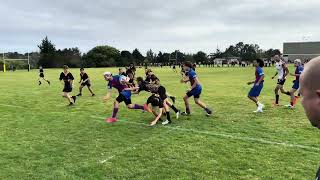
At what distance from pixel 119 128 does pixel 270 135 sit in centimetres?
418

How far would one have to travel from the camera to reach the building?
367ft

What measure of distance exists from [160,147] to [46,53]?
305 ft

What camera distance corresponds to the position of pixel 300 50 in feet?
375

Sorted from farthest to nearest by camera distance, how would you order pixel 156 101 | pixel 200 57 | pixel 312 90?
1. pixel 200 57
2. pixel 156 101
3. pixel 312 90

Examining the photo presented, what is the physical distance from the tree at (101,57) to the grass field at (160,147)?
305 ft

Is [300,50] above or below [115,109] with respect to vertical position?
above

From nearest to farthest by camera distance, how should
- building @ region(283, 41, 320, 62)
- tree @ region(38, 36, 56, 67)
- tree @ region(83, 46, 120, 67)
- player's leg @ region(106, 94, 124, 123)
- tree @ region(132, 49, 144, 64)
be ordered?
player's leg @ region(106, 94, 124, 123)
tree @ region(38, 36, 56, 67)
tree @ region(83, 46, 120, 67)
building @ region(283, 41, 320, 62)
tree @ region(132, 49, 144, 64)

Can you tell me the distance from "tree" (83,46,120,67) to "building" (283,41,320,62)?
5044 centimetres

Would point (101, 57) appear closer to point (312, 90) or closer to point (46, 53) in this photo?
point (46, 53)

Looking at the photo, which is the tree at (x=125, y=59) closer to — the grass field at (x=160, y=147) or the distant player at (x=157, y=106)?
the distant player at (x=157, y=106)

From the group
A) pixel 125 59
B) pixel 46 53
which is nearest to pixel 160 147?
pixel 46 53

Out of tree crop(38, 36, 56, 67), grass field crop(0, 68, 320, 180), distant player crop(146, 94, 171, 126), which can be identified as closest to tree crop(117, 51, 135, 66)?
tree crop(38, 36, 56, 67)

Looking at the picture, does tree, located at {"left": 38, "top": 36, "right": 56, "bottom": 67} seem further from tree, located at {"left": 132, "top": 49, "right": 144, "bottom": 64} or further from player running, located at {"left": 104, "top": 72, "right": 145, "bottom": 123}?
player running, located at {"left": 104, "top": 72, "right": 145, "bottom": 123}

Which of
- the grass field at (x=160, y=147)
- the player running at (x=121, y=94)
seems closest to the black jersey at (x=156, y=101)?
the player running at (x=121, y=94)
